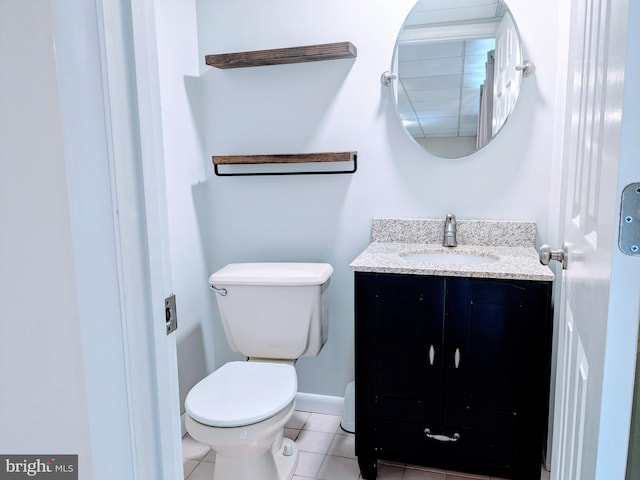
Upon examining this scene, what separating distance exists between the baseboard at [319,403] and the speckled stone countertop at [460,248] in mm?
830

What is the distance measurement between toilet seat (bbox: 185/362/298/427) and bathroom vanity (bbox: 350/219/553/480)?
0.30m

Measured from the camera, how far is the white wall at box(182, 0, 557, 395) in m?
1.96

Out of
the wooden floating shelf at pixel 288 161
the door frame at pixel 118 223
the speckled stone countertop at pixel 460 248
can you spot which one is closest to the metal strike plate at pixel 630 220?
the door frame at pixel 118 223

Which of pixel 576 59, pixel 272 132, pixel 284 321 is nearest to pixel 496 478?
pixel 284 321

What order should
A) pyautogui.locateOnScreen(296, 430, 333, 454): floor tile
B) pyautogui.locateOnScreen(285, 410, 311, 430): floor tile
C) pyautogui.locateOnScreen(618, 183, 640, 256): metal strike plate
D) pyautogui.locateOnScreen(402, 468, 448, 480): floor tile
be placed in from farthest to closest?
pyautogui.locateOnScreen(285, 410, 311, 430): floor tile → pyautogui.locateOnScreen(296, 430, 333, 454): floor tile → pyautogui.locateOnScreen(402, 468, 448, 480): floor tile → pyautogui.locateOnScreen(618, 183, 640, 256): metal strike plate

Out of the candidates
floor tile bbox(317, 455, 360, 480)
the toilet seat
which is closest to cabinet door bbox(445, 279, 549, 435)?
floor tile bbox(317, 455, 360, 480)

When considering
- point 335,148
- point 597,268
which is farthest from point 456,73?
point 597,268

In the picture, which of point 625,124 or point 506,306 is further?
point 506,306

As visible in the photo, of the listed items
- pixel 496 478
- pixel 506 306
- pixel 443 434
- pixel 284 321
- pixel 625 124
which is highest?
pixel 625 124

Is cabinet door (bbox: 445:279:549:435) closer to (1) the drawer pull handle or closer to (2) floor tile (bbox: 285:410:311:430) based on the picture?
(1) the drawer pull handle

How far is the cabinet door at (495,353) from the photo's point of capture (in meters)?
1.59

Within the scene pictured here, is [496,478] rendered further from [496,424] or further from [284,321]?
[284,321]

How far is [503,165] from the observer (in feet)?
6.53

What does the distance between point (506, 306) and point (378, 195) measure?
777mm
